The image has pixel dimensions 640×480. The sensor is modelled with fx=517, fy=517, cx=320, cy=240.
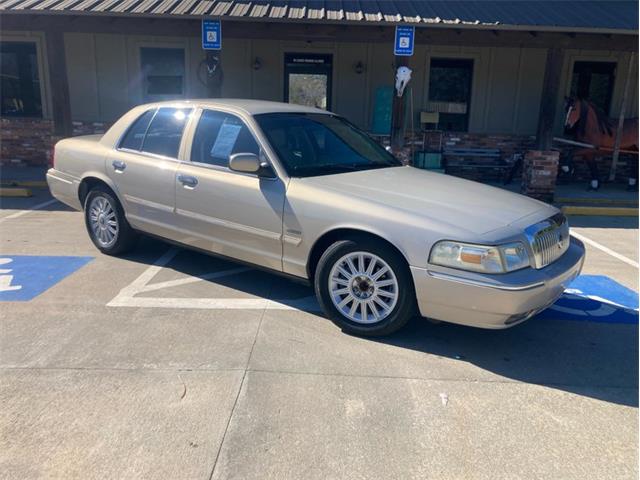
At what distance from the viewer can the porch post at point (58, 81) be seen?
373 inches

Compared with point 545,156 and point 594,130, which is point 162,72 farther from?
point 594,130

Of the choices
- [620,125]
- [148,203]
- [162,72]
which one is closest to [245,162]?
[148,203]

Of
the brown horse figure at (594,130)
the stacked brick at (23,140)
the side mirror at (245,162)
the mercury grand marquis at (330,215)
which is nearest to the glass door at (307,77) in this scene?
the brown horse figure at (594,130)

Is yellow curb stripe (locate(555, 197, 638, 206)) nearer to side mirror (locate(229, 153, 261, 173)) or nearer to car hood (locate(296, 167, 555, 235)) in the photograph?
car hood (locate(296, 167, 555, 235))

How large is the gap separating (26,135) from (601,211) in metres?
12.3

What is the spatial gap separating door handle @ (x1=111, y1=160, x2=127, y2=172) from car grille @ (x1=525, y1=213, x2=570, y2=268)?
3.81 m

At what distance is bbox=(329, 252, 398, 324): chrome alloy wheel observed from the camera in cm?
371

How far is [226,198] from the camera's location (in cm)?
436

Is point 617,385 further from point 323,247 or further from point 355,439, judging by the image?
point 323,247

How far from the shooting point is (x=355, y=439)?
108 inches

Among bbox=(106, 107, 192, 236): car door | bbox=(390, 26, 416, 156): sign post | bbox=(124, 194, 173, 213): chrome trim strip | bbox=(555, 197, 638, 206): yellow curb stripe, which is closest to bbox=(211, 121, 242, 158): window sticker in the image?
bbox=(106, 107, 192, 236): car door

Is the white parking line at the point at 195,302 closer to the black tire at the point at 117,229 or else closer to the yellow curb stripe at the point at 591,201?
the black tire at the point at 117,229

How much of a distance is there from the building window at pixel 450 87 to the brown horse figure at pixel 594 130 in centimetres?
222

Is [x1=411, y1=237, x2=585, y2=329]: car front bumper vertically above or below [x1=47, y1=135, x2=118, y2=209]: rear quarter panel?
below
